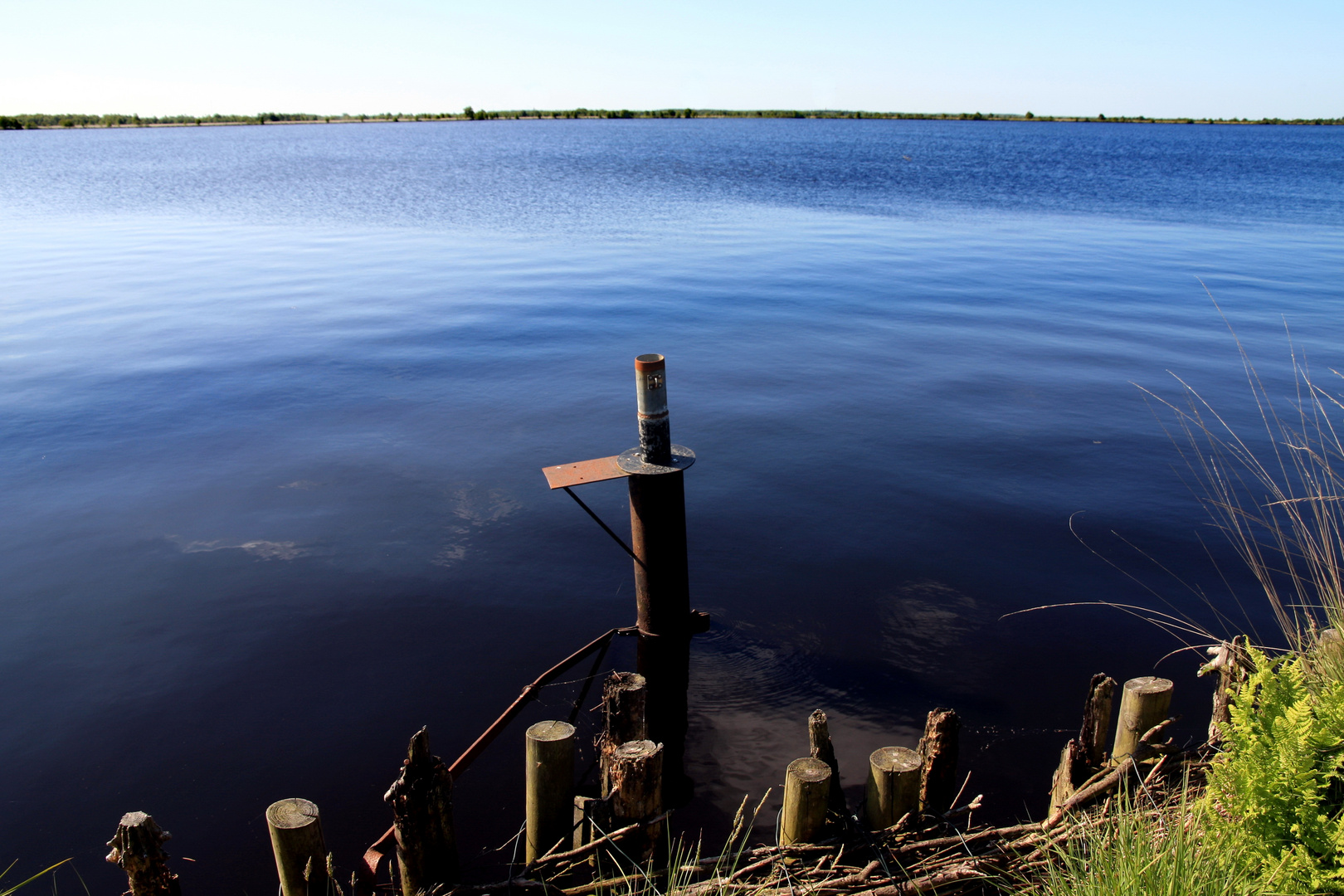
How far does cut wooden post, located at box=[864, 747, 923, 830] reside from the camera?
157 inches

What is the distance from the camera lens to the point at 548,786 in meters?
4.06

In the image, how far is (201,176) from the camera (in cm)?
4816

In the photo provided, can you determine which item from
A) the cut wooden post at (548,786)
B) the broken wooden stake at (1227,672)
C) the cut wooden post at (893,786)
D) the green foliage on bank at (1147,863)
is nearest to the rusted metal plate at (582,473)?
the cut wooden post at (548,786)

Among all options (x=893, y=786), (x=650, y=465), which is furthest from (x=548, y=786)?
(x=650, y=465)

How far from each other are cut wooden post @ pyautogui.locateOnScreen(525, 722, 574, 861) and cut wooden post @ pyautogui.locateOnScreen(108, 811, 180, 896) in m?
1.51

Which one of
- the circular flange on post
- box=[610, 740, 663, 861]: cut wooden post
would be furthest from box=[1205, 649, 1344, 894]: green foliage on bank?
the circular flange on post

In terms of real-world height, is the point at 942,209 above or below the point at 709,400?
above

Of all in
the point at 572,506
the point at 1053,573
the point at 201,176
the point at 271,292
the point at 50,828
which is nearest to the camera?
the point at 50,828

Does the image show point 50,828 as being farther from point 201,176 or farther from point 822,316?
point 201,176

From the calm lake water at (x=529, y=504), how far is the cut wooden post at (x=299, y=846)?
107 centimetres

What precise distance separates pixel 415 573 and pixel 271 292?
44.0 feet

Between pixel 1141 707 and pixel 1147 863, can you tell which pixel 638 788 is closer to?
pixel 1147 863

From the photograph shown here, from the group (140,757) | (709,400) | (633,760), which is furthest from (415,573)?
(709,400)

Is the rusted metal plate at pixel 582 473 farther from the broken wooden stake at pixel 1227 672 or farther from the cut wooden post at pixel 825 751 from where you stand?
the broken wooden stake at pixel 1227 672
